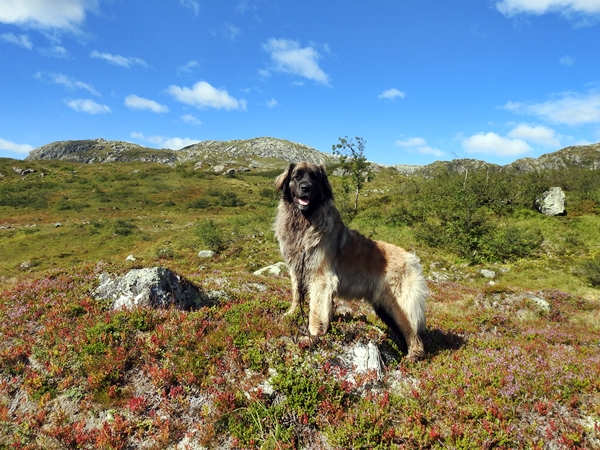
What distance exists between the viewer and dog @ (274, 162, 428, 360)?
627 cm

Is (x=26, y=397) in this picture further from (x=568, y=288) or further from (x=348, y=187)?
(x=348, y=187)

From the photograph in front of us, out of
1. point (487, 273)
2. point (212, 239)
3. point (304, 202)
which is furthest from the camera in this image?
point (212, 239)

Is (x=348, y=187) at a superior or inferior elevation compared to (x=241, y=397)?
superior

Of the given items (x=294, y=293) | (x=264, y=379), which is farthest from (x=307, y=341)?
(x=294, y=293)

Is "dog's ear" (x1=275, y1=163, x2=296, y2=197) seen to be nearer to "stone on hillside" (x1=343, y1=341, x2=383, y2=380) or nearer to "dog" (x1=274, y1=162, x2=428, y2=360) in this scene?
"dog" (x1=274, y1=162, x2=428, y2=360)

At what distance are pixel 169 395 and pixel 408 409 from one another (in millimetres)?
3653

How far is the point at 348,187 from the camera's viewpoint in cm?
4259

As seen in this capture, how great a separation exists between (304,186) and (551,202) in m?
35.4

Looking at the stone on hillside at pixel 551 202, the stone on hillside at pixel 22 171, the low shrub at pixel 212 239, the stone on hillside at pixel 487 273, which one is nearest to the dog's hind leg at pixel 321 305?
the stone on hillside at pixel 487 273

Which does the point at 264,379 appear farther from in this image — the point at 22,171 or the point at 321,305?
the point at 22,171

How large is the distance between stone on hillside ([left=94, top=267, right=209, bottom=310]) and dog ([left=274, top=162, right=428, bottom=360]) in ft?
11.2

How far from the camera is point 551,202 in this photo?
31344 mm

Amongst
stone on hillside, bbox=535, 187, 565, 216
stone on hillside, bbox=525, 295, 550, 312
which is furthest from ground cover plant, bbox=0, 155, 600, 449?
stone on hillside, bbox=535, 187, 565, 216

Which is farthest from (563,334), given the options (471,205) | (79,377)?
(471,205)
